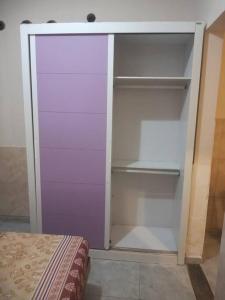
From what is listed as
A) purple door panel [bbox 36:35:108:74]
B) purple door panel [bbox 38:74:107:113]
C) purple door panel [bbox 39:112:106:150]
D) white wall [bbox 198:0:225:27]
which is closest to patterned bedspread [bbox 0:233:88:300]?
purple door panel [bbox 39:112:106:150]

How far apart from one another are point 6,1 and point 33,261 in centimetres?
251

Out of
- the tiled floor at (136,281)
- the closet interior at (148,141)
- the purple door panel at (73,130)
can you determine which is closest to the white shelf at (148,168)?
the closet interior at (148,141)

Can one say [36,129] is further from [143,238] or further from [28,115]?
[143,238]

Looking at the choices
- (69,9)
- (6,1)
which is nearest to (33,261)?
(69,9)

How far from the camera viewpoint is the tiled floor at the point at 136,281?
5.95 feet

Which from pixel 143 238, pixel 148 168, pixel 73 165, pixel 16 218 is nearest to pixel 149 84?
pixel 148 168

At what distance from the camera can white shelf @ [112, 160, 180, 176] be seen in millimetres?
2254

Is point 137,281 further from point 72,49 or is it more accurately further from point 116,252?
point 72,49

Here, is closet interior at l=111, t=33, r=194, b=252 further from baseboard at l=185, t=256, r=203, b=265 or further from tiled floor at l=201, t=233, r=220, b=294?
tiled floor at l=201, t=233, r=220, b=294

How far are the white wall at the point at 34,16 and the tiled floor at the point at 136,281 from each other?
166 cm

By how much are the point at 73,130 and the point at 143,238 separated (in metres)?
1.37

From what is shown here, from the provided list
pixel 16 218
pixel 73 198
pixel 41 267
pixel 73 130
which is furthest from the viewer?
pixel 16 218

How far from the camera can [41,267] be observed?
1325mm

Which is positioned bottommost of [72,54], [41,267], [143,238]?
[143,238]
